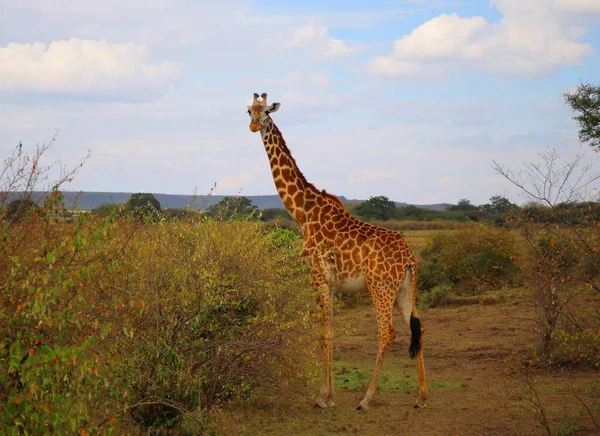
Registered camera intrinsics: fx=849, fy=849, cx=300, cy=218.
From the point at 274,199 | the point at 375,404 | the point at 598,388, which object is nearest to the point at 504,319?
the point at 598,388

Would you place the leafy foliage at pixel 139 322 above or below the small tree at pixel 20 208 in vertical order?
below

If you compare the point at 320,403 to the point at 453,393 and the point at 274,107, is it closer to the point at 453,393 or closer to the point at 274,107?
the point at 453,393

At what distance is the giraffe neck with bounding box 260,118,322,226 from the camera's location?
1043cm

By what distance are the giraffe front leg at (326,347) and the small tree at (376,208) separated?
127 ft

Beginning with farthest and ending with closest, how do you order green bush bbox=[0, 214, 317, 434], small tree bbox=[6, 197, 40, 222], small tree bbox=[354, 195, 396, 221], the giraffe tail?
small tree bbox=[354, 195, 396, 221]
the giraffe tail
small tree bbox=[6, 197, 40, 222]
green bush bbox=[0, 214, 317, 434]

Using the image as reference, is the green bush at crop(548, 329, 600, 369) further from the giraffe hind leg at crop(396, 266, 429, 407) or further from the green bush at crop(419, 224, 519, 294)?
the green bush at crop(419, 224, 519, 294)

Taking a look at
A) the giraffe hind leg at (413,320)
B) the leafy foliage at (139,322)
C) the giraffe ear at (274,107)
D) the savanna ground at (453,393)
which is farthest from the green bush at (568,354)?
the giraffe ear at (274,107)

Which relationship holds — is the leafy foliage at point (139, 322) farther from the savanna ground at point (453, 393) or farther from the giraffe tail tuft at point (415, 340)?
the giraffe tail tuft at point (415, 340)

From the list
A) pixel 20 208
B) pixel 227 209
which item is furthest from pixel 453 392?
pixel 20 208

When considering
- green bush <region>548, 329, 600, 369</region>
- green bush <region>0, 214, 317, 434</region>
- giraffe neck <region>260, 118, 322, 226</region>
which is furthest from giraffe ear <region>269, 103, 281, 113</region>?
green bush <region>548, 329, 600, 369</region>

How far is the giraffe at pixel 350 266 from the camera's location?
958 cm

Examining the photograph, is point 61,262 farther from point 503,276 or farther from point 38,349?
point 503,276

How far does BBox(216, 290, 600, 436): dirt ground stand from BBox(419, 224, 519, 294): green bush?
3.41 m

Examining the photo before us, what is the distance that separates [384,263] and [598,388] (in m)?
2.96
